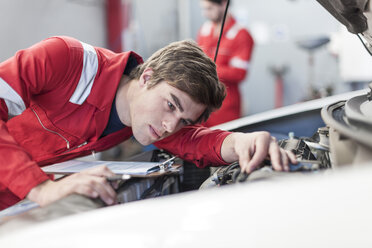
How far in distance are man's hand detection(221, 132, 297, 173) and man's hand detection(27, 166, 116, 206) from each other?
0.27 metres

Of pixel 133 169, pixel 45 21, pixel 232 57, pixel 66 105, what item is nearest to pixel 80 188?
pixel 133 169

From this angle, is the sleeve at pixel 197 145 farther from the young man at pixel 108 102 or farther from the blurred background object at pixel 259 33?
the blurred background object at pixel 259 33

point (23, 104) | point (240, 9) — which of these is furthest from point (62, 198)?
point (240, 9)

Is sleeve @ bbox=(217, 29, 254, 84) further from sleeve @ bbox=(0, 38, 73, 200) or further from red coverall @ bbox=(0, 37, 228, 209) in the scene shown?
sleeve @ bbox=(0, 38, 73, 200)

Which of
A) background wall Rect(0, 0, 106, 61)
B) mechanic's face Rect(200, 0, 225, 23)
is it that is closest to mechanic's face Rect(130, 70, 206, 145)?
background wall Rect(0, 0, 106, 61)

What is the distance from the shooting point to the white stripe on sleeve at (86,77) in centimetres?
100

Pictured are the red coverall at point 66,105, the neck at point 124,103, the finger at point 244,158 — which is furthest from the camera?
the neck at point 124,103

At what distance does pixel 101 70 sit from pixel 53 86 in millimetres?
154

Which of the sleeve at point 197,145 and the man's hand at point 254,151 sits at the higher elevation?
the man's hand at point 254,151

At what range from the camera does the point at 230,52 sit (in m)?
2.36

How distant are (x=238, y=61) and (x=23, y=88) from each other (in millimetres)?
1684

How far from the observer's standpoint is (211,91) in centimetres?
104

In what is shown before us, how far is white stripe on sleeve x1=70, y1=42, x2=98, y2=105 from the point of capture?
3.29 feet

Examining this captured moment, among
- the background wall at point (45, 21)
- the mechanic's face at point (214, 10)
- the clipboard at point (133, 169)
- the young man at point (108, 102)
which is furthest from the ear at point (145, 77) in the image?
the mechanic's face at point (214, 10)
